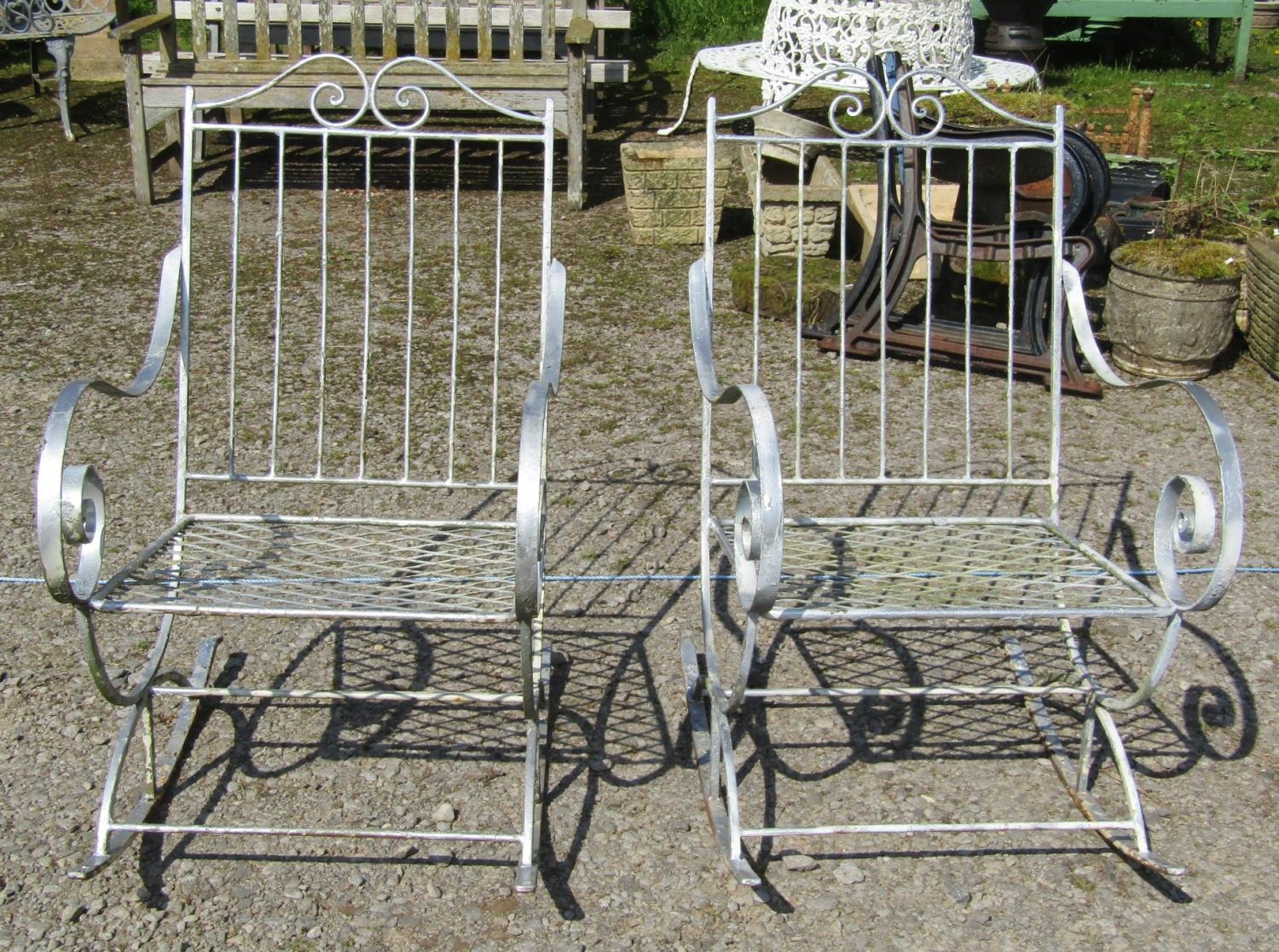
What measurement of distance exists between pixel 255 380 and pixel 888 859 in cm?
317

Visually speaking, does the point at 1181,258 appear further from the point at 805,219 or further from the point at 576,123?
the point at 576,123

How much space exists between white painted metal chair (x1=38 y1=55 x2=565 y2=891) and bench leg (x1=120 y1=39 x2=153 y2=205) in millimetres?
2070

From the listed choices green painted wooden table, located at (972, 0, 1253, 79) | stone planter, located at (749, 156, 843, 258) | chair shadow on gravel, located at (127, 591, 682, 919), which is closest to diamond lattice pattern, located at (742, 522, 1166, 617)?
chair shadow on gravel, located at (127, 591, 682, 919)

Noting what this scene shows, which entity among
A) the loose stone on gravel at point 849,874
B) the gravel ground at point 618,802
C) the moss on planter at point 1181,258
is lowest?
the loose stone on gravel at point 849,874

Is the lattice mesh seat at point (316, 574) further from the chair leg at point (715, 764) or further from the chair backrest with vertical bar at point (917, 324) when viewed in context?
the chair backrest with vertical bar at point (917, 324)

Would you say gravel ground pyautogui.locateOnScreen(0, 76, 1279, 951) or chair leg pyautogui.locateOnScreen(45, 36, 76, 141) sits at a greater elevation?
chair leg pyautogui.locateOnScreen(45, 36, 76, 141)

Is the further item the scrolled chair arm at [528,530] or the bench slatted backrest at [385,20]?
the bench slatted backrest at [385,20]

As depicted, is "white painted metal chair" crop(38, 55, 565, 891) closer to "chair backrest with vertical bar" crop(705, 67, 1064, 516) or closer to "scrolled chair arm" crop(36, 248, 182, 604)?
"scrolled chair arm" crop(36, 248, 182, 604)

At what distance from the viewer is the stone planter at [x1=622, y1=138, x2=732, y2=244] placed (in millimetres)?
6445

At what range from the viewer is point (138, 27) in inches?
273

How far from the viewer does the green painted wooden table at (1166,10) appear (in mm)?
10375

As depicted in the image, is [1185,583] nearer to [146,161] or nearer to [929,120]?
[929,120]

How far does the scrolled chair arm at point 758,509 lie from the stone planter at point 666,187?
3851 mm

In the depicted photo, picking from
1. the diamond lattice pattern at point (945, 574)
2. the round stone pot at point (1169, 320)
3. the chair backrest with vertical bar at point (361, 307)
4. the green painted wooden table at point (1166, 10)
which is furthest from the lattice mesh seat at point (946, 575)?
the green painted wooden table at point (1166, 10)
